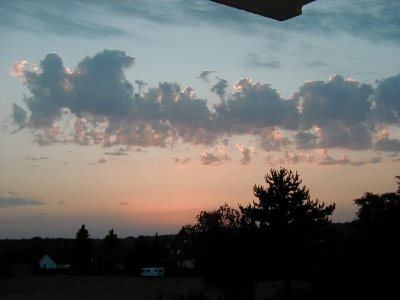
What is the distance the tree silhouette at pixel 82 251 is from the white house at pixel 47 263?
50.6ft

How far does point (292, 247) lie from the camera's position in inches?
1463

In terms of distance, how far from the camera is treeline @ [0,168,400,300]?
20.2m

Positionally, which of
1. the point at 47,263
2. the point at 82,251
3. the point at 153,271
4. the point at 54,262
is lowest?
the point at 153,271

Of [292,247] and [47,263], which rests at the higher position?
[292,247]

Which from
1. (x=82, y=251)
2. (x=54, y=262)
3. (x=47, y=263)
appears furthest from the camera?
(x=47, y=263)

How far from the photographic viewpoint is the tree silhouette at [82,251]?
89.6 metres

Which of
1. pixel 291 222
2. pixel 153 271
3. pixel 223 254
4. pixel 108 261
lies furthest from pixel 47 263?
pixel 223 254

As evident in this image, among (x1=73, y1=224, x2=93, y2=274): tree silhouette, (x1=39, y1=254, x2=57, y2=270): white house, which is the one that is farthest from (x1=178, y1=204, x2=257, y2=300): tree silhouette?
(x1=39, y1=254, x2=57, y2=270): white house

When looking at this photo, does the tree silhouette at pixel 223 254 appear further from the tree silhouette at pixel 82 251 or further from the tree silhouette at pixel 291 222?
the tree silhouette at pixel 82 251

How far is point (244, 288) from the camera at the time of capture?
24906 mm

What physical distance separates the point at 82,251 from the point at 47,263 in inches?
794

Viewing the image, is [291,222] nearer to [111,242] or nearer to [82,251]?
[82,251]

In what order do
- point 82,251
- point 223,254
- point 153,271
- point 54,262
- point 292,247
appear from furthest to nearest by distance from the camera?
1. point 54,262
2. point 82,251
3. point 153,271
4. point 292,247
5. point 223,254

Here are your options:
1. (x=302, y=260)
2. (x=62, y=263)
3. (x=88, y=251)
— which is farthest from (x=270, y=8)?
(x=62, y=263)
